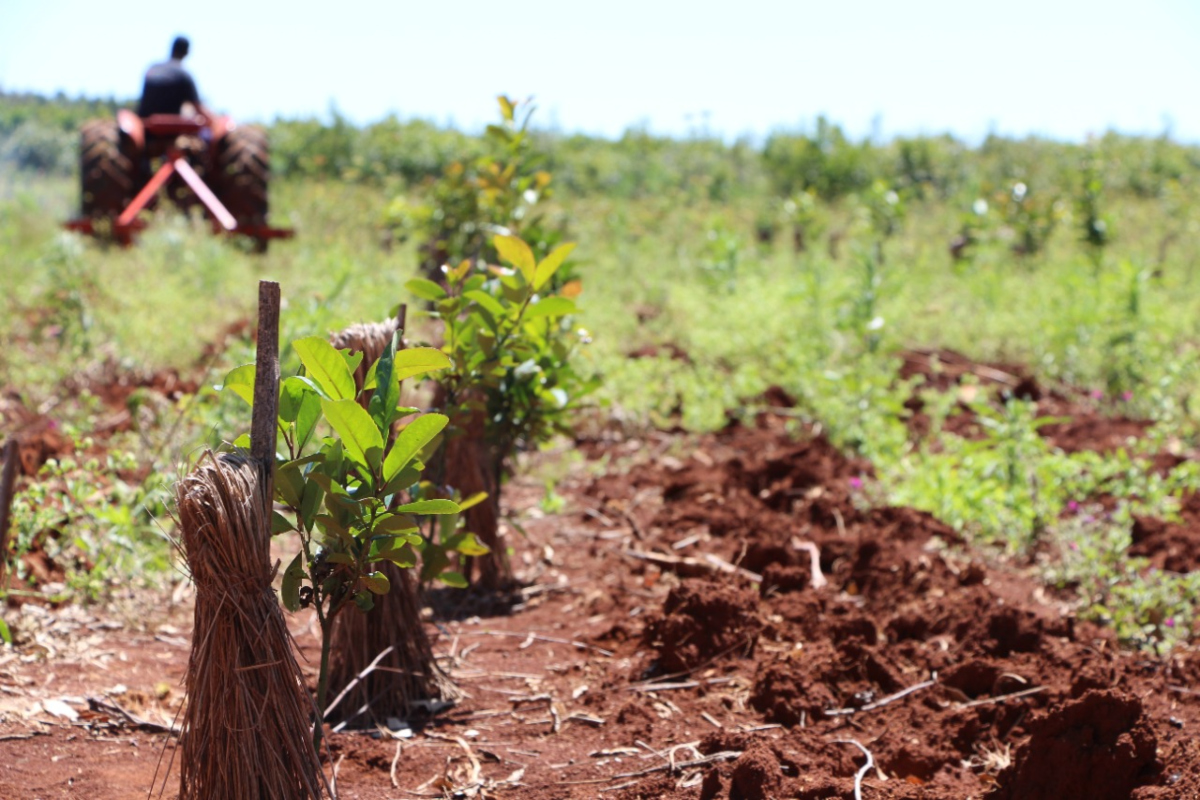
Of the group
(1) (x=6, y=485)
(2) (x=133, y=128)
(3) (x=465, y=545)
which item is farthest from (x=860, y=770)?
(2) (x=133, y=128)

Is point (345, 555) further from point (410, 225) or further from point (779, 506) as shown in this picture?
point (410, 225)

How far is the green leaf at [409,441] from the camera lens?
1958 millimetres

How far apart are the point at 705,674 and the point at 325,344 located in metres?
1.70

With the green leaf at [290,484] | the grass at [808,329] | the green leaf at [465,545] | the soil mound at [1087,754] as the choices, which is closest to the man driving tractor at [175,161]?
the grass at [808,329]

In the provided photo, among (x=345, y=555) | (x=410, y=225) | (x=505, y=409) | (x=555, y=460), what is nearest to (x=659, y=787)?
(x=345, y=555)

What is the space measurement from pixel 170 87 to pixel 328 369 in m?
9.64

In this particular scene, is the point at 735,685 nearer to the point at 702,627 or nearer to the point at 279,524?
the point at 702,627

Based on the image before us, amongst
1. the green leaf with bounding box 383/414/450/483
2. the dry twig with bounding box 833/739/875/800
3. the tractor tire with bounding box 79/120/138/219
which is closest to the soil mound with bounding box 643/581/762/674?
the dry twig with bounding box 833/739/875/800

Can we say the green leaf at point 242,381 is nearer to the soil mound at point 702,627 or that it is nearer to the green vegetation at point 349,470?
the green vegetation at point 349,470

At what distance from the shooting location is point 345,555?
204 centimetres

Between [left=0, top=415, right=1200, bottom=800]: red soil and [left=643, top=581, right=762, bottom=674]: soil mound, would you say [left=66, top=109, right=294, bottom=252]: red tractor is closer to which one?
[left=0, top=415, right=1200, bottom=800]: red soil

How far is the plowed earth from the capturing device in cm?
231

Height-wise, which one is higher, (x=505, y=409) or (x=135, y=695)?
(x=505, y=409)

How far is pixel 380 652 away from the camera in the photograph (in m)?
2.81
